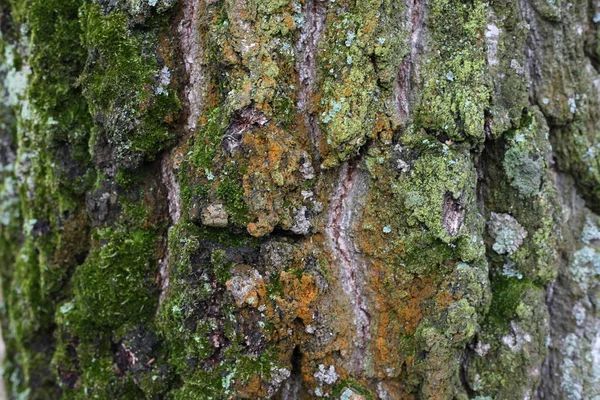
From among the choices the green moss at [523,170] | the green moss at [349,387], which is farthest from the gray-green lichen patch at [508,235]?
the green moss at [349,387]

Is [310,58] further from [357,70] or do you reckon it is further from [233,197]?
[233,197]

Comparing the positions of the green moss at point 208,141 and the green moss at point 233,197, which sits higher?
the green moss at point 208,141

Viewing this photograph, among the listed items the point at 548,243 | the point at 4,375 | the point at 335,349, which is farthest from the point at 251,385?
the point at 4,375

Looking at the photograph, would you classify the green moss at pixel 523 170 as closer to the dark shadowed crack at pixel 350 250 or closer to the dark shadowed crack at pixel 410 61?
the dark shadowed crack at pixel 410 61

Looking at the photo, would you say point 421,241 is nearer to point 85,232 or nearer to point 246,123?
point 246,123

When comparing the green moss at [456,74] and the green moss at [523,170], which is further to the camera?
the green moss at [523,170]

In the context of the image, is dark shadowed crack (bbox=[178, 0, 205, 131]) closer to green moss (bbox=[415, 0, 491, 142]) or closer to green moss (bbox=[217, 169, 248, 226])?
green moss (bbox=[217, 169, 248, 226])

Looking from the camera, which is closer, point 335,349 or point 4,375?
point 335,349
